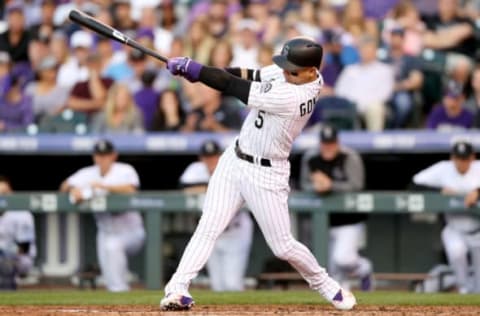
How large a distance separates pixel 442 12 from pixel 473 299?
4.44 m

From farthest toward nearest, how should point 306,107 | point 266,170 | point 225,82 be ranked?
point 266,170, point 306,107, point 225,82

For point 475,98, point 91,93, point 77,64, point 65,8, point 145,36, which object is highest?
point 65,8

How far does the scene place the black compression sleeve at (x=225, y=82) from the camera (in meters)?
7.84

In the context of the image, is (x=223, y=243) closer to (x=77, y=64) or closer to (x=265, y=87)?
(x=77, y=64)

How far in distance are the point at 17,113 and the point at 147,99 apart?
128 centimetres

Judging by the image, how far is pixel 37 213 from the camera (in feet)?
42.8

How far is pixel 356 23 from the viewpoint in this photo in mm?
13648

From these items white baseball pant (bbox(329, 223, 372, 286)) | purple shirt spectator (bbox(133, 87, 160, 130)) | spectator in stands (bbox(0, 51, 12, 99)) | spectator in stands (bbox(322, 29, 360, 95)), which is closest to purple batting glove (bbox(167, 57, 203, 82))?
white baseball pant (bbox(329, 223, 372, 286))

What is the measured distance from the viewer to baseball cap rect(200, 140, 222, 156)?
462 inches

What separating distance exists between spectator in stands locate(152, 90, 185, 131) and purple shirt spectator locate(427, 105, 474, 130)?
2.40m

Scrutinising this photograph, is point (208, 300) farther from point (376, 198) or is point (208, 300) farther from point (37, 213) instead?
point (37, 213)

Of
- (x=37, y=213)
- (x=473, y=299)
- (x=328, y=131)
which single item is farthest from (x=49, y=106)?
(x=473, y=299)

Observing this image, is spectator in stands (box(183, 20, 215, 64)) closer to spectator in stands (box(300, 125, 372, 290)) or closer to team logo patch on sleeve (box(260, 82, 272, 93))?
spectator in stands (box(300, 125, 372, 290))

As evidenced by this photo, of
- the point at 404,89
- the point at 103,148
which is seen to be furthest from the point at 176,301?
the point at 404,89
